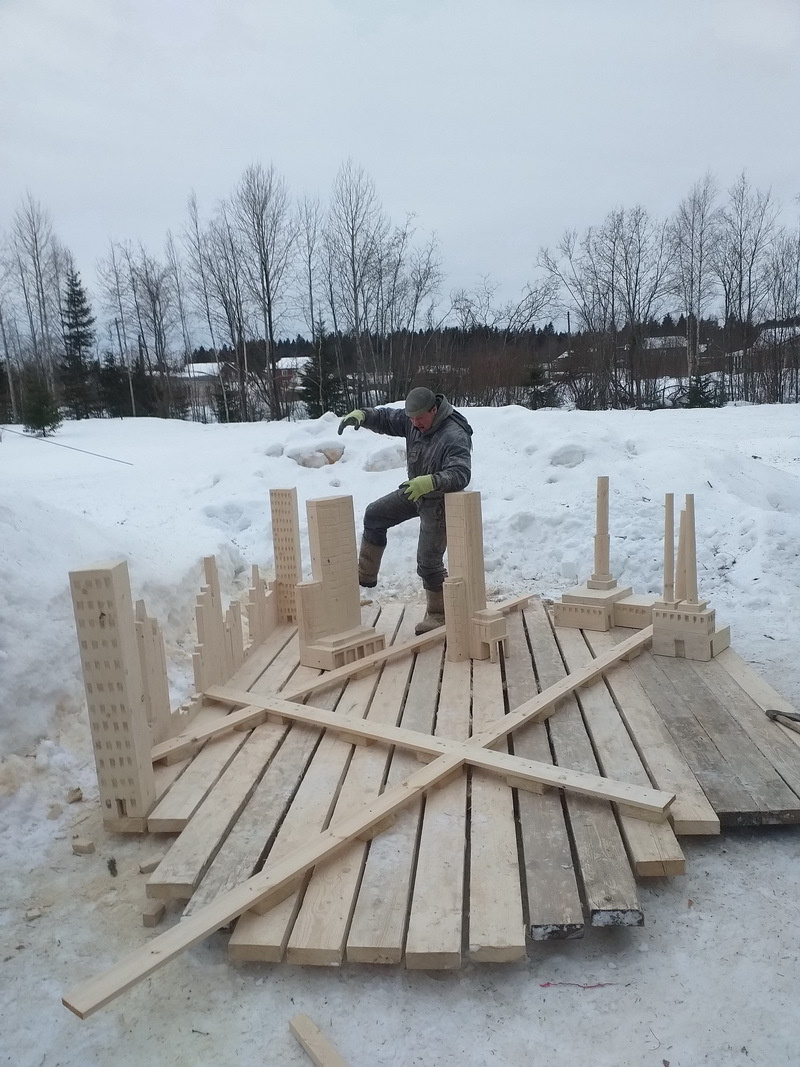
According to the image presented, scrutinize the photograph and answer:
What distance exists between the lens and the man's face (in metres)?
4.74

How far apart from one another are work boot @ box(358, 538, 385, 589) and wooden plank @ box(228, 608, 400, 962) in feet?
4.09

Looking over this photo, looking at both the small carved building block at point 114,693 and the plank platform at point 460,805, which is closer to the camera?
the plank platform at point 460,805

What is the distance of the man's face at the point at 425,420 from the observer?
4.74 m

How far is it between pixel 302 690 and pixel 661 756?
182 cm

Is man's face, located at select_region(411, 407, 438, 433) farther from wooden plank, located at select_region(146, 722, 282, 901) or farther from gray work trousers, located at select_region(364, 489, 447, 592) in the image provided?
wooden plank, located at select_region(146, 722, 282, 901)

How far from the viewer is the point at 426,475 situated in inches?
176

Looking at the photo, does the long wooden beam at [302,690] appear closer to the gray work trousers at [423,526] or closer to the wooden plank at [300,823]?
the wooden plank at [300,823]

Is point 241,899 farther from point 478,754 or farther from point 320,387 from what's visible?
point 320,387

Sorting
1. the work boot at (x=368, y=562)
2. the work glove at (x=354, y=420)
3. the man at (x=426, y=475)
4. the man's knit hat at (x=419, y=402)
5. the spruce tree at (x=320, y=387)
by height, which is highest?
the spruce tree at (x=320, y=387)

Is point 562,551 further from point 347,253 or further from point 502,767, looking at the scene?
point 347,253

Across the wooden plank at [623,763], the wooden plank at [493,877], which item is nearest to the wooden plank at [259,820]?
the wooden plank at [493,877]

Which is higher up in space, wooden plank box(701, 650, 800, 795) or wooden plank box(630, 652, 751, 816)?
wooden plank box(701, 650, 800, 795)

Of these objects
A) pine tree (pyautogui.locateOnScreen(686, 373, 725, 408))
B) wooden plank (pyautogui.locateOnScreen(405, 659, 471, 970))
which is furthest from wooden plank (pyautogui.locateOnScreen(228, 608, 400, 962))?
pine tree (pyautogui.locateOnScreen(686, 373, 725, 408))

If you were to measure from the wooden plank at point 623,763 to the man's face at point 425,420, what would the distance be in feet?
5.49
